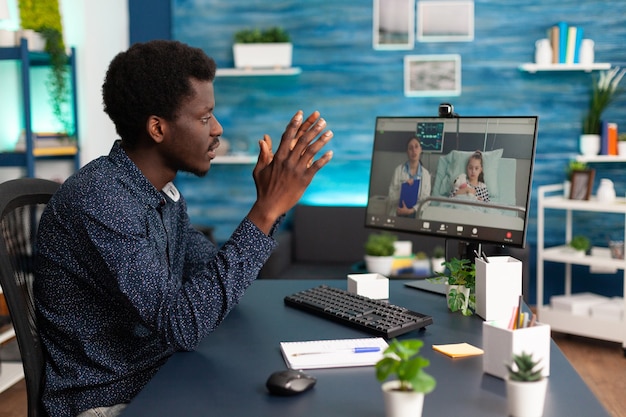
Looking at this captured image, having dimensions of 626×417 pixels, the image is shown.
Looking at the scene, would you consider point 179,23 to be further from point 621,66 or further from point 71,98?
point 621,66

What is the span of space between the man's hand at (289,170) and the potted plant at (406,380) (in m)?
0.55

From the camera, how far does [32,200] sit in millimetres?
1713

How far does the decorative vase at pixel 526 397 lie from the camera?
1088 mm

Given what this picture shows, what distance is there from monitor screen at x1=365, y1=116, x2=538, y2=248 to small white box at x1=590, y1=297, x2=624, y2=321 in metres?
2.43

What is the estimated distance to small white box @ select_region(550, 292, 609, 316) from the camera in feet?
13.6

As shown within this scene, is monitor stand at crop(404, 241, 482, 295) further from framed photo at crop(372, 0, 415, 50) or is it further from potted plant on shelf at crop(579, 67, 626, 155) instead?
framed photo at crop(372, 0, 415, 50)

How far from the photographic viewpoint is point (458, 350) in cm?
147

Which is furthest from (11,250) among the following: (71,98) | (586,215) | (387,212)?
(586,215)

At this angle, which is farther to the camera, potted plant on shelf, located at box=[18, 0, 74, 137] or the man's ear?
potted plant on shelf, located at box=[18, 0, 74, 137]

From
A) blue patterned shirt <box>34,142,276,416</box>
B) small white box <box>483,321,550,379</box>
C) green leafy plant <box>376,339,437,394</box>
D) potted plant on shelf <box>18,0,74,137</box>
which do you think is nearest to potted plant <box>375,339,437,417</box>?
green leafy plant <box>376,339,437,394</box>

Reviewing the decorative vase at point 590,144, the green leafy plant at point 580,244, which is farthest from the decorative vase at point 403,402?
the decorative vase at point 590,144

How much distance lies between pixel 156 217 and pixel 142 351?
299mm

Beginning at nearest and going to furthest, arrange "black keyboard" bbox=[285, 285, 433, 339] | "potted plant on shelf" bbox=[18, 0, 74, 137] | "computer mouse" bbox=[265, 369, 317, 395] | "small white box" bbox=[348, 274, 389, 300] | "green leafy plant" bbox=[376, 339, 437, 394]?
"green leafy plant" bbox=[376, 339, 437, 394] < "computer mouse" bbox=[265, 369, 317, 395] < "black keyboard" bbox=[285, 285, 433, 339] < "small white box" bbox=[348, 274, 389, 300] < "potted plant on shelf" bbox=[18, 0, 74, 137]

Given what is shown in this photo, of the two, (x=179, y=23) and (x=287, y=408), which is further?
(x=179, y=23)
